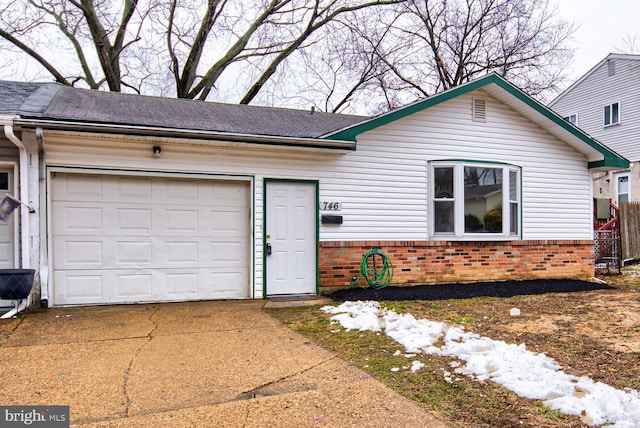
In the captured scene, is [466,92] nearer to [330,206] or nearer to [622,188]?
[330,206]

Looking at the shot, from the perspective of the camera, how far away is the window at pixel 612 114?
19.0 m

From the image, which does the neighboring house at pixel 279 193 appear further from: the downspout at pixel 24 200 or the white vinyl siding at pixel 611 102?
the white vinyl siding at pixel 611 102

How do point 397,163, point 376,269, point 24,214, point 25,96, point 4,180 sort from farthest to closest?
point 397,163 → point 376,269 → point 25,96 → point 4,180 → point 24,214

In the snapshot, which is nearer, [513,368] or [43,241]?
[513,368]

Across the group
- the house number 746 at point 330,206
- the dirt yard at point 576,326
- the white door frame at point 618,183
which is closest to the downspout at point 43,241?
the house number 746 at point 330,206

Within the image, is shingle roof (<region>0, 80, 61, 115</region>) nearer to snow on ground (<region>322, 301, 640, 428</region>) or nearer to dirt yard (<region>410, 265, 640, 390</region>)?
snow on ground (<region>322, 301, 640, 428</region>)

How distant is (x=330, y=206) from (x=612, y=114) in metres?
16.6

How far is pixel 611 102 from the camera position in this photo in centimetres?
1923

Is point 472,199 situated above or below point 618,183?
below

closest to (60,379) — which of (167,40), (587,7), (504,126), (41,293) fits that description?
(41,293)

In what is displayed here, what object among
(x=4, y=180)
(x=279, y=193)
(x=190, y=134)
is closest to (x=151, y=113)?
(x=190, y=134)

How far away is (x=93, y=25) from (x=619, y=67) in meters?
20.5

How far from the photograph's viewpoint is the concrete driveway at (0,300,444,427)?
3189mm

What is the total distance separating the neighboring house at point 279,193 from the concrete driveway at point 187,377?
162cm
